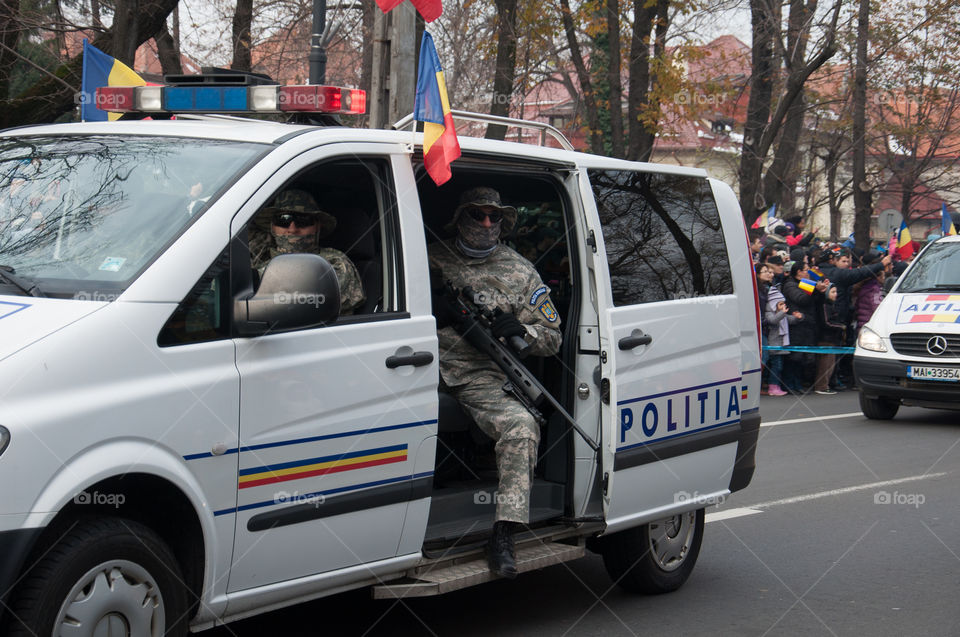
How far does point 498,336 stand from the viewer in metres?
4.96

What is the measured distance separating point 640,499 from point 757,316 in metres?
1.45

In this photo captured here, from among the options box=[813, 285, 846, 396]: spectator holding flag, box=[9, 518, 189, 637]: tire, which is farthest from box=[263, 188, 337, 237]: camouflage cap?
box=[813, 285, 846, 396]: spectator holding flag

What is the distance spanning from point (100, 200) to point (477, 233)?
5.91 ft

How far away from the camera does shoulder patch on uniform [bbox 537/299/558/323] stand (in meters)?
5.14

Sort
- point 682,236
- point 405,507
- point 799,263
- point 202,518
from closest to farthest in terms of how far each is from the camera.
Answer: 1. point 202,518
2. point 405,507
3. point 682,236
4. point 799,263

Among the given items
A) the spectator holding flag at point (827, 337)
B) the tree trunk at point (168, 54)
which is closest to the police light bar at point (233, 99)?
the tree trunk at point (168, 54)

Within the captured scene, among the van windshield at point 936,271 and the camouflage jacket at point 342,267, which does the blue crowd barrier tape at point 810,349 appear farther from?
the camouflage jacket at point 342,267

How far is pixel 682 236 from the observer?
6039 mm

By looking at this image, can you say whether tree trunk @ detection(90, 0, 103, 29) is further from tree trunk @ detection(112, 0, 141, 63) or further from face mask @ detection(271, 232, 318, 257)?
face mask @ detection(271, 232, 318, 257)

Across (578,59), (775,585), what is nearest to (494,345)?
(775,585)

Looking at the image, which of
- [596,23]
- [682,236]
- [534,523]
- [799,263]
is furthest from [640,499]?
[596,23]

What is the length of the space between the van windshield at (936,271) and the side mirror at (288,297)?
10666 millimetres

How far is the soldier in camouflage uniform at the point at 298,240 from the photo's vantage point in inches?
173

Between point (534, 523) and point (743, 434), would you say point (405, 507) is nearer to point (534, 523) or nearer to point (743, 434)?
point (534, 523)
